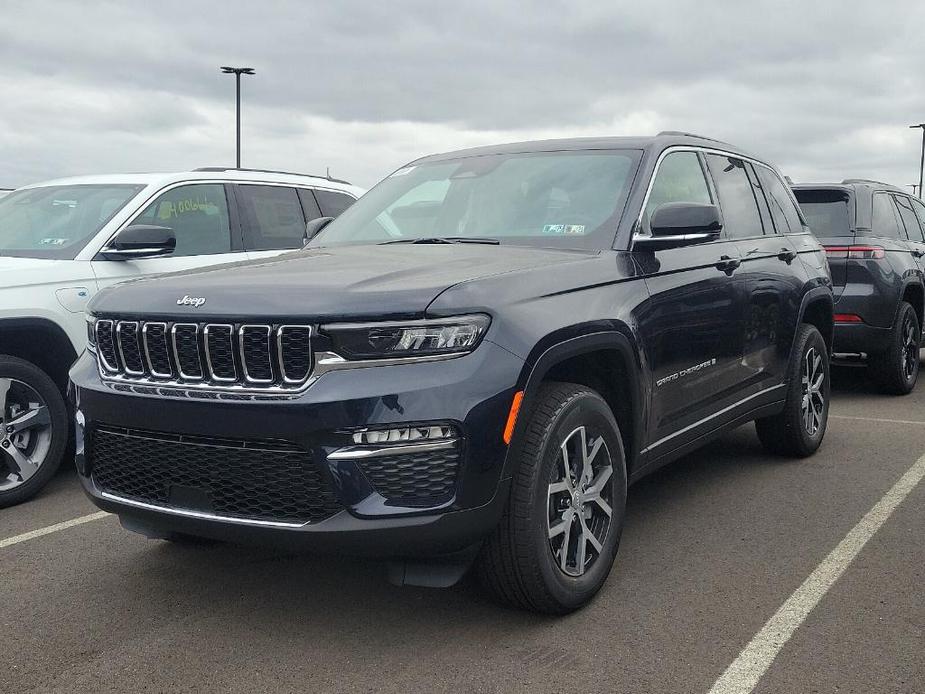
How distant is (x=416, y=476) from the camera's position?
318 cm

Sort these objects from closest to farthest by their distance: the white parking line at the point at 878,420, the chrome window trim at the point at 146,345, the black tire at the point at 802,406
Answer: the chrome window trim at the point at 146,345 < the black tire at the point at 802,406 < the white parking line at the point at 878,420

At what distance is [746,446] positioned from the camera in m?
6.69

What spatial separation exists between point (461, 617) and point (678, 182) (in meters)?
2.37

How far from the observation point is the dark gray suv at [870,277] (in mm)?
8609

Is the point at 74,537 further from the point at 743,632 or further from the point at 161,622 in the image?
the point at 743,632

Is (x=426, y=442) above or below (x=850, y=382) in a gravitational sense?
above

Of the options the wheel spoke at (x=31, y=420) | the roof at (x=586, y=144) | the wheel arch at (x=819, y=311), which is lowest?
the wheel spoke at (x=31, y=420)

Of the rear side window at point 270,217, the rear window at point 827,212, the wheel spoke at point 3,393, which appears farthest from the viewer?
the rear window at point 827,212

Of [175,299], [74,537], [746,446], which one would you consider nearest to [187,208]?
[74,537]

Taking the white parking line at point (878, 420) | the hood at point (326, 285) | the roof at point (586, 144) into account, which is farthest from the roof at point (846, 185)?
the hood at point (326, 285)

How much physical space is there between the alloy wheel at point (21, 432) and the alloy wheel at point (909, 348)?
6.96m

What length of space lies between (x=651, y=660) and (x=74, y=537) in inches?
113

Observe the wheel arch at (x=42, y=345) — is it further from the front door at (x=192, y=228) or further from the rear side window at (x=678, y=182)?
the rear side window at (x=678, y=182)

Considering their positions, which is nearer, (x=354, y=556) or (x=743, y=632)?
(x=354, y=556)
